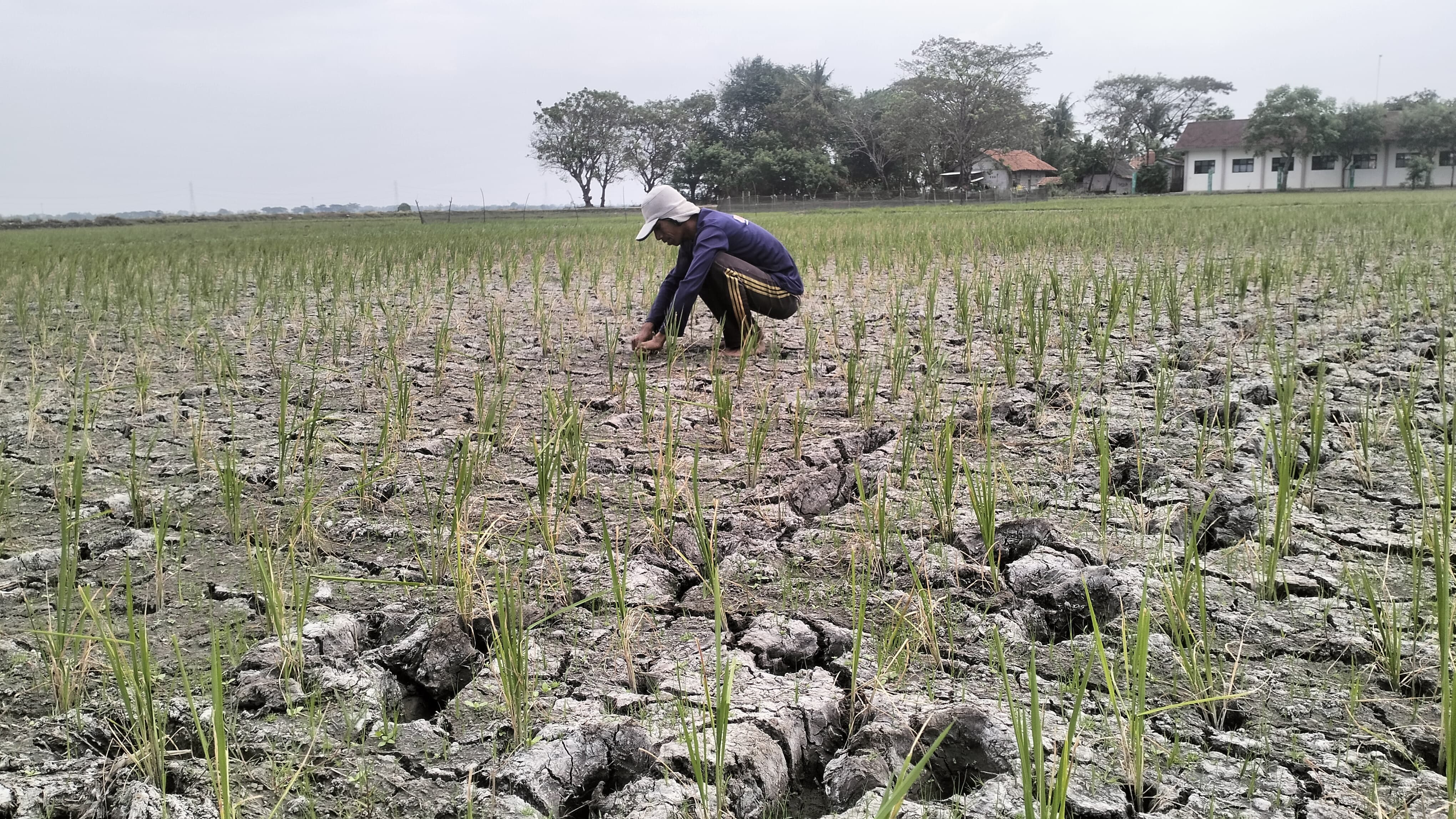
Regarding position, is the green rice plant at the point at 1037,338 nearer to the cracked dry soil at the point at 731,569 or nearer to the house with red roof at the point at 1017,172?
the cracked dry soil at the point at 731,569

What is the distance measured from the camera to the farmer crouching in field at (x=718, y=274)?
394 cm

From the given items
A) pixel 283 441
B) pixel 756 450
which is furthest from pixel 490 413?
pixel 756 450

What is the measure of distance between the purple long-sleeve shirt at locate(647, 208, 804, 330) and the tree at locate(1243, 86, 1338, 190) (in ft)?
144

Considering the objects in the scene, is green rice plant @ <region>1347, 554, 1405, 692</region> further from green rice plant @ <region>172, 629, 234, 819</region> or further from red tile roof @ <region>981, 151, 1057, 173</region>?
red tile roof @ <region>981, 151, 1057, 173</region>

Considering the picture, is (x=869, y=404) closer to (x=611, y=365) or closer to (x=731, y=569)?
(x=611, y=365)

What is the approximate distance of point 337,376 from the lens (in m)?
3.75

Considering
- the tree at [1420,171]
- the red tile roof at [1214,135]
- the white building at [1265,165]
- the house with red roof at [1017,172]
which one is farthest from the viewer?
the house with red roof at [1017,172]

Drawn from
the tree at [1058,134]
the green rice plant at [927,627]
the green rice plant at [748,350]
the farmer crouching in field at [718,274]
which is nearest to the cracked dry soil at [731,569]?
the green rice plant at [927,627]

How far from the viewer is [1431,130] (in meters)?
38.6

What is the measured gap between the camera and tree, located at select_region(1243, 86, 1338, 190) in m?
39.3

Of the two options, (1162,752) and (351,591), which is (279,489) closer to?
(351,591)

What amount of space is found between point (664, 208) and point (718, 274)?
414 millimetres

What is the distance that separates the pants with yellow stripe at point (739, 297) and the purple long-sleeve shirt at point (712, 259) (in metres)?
0.06

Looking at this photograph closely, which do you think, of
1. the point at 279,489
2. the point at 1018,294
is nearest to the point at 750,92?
the point at 1018,294
